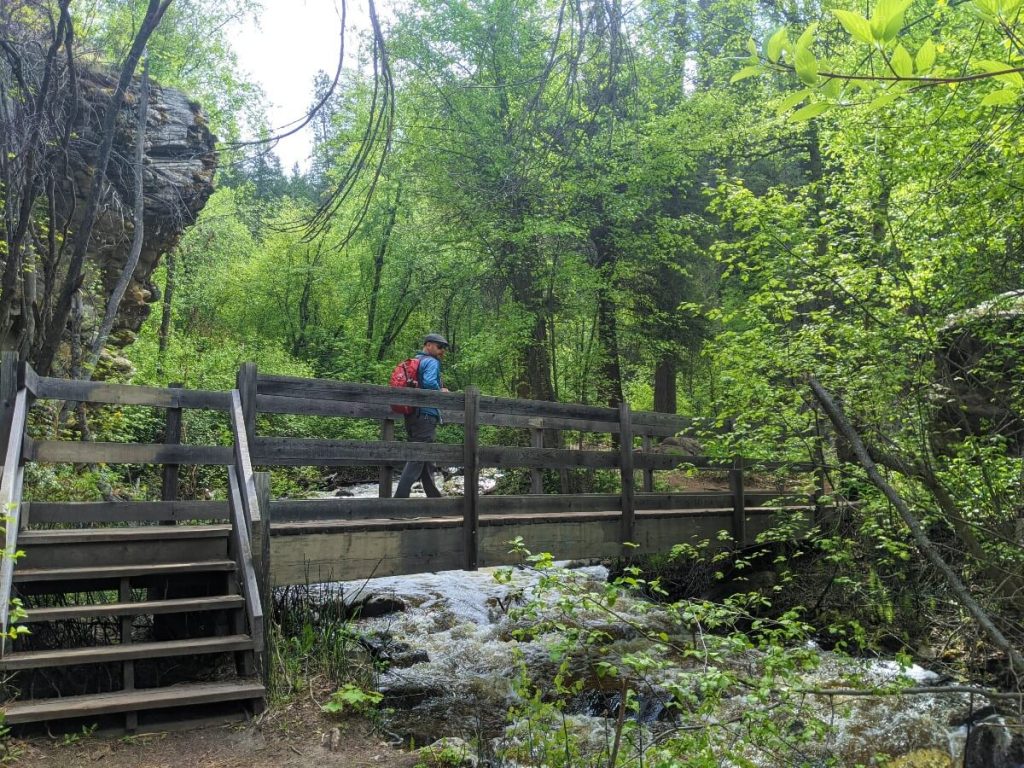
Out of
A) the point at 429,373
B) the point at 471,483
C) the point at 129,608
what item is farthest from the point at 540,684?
the point at 129,608

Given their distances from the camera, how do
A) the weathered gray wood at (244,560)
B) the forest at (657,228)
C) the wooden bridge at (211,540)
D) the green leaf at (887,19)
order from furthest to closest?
1. the weathered gray wood at (244,560)
2. the wooden bridge at (211,540)
3. the forest at (657,228)
4. the green leaf at (887,19)

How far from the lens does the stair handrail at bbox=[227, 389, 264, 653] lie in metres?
5.25

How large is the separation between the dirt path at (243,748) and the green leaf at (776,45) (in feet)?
14.8

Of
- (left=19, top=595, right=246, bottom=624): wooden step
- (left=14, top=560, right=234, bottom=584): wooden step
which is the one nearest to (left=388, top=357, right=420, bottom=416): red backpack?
(left=14, top=560, right=234, bottom=584): wooden step

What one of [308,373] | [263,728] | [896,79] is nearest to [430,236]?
[308,373]

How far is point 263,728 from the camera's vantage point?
5.02 meters

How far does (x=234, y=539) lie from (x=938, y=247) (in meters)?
6.21

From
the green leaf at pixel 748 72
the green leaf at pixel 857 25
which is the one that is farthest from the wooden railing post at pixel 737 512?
the green leaf at pixel 857 25

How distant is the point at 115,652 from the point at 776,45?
17.0 feet

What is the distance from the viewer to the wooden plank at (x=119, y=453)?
5.72 meters

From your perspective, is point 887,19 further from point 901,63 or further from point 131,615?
point 131,615

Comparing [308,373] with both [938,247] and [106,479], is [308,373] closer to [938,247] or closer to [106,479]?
[106,479]

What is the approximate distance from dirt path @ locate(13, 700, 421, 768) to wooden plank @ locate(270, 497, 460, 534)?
1685 mm

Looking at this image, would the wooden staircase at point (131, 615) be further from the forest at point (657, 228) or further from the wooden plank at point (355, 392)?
the forest at point (657, 228)
